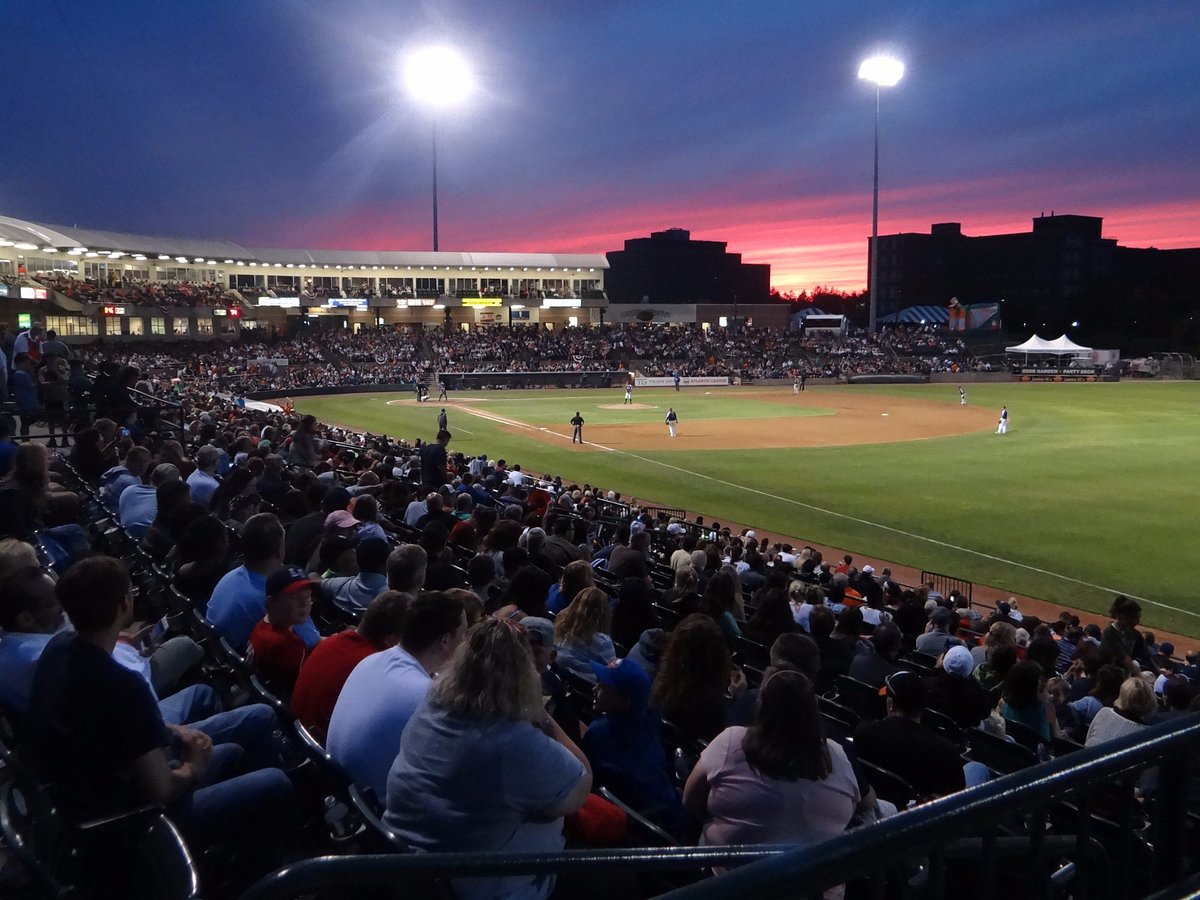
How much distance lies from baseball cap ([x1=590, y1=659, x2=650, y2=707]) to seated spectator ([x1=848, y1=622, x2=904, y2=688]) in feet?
10.9

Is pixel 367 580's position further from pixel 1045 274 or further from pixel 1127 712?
pixel 1045 274

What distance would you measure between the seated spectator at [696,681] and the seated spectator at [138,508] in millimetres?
6004

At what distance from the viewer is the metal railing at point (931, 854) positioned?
171cm

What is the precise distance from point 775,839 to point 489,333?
9340 centimetres

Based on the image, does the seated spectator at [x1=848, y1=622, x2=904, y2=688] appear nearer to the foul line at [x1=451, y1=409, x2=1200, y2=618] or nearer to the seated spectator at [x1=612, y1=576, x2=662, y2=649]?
the seated spectator at [x1=612, y1=576, x2=662, y2=649]

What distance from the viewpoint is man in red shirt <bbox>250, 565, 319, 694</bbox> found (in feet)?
17.6

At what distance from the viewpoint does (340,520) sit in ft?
30.5

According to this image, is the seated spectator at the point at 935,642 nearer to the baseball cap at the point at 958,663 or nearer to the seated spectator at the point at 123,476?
the baseball cap at the point at 958,663

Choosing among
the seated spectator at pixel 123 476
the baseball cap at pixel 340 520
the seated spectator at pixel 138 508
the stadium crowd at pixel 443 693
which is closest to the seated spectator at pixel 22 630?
the stadium crowd at pixel 443 693

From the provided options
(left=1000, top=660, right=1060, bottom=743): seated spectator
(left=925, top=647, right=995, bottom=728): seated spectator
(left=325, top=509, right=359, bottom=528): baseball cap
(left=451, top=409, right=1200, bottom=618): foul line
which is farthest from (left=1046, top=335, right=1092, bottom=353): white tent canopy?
(left=325, top=509, right=359, bottom=528): baseball cap

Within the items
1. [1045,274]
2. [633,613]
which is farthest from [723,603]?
[1045,274]

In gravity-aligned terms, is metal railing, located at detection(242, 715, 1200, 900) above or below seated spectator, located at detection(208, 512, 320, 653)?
above

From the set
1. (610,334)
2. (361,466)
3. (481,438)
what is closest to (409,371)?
(610,334)

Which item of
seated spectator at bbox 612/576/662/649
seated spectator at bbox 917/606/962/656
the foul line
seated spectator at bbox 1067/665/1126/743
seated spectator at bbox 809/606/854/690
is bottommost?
the foul line
